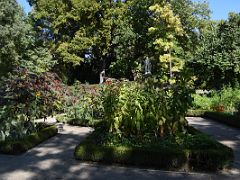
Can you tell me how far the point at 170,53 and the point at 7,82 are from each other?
2232 cm

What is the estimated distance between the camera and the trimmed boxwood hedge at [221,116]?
14.1m

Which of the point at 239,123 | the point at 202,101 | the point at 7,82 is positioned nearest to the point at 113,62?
the point at 202,101

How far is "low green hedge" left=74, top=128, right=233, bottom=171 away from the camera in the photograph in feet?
23.8

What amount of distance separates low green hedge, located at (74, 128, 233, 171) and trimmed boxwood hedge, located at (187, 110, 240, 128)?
6.43 metres

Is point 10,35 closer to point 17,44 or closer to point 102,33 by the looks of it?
point 17,44

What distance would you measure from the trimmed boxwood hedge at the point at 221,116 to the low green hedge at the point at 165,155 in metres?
6.43

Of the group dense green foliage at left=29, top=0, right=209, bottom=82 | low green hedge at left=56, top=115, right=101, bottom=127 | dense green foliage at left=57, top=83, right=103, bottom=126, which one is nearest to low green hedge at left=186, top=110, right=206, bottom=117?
dense green foliage at left=57, top=83, right=103, bottom=126

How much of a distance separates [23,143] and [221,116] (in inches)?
362

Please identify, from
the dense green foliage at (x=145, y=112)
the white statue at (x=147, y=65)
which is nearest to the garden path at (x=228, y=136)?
the dense green foliage at (x=145, y=112)

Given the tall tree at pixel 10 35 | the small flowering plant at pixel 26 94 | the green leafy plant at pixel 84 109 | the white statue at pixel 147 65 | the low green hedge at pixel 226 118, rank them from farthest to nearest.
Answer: the white statue at pixel 147 65
the tall tree at pixel 10 35
the green leafy plant at pixel 84 109
the low green hedge at pixel 226 118
the small flowering plant at pixel 26 94

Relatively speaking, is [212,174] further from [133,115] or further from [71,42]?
[71,42]

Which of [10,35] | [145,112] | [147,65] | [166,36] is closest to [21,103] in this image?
[145,112]

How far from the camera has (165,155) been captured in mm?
7332

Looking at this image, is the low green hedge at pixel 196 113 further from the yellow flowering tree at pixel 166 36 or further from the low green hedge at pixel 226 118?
the yellow flowering tree at pixel 166 36
